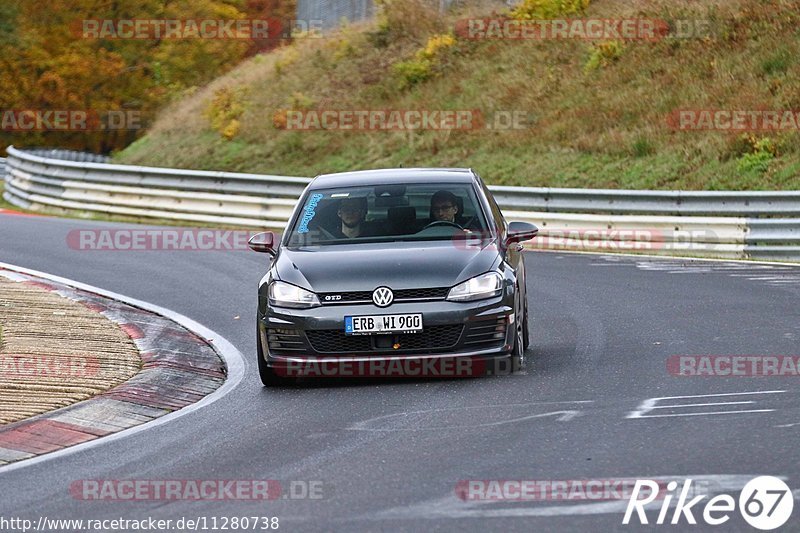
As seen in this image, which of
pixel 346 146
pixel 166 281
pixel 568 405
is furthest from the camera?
pixel 346 146

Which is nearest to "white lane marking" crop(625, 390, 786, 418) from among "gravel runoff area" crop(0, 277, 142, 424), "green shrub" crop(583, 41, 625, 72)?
"gravel runoff area" crop(0, 277, 142, 424)

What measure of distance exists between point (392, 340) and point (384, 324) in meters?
0.15

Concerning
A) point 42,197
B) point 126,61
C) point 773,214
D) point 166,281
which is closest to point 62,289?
point 166,281

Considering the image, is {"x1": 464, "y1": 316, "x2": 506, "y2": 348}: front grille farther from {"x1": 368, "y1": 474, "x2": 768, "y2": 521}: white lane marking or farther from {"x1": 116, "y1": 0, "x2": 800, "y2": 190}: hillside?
{"x1": 116, "y1": 0, "x2": 800, "y2": 190}: hillside

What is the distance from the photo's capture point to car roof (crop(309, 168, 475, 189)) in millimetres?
11641

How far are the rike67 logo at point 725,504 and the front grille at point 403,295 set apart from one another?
11.6 ft

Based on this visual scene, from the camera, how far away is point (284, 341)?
1030 cm

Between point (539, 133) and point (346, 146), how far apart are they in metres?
5.30

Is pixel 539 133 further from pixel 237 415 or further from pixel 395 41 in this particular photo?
pixel 237 415

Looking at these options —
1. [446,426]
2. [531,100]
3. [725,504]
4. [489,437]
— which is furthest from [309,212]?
[531,100]

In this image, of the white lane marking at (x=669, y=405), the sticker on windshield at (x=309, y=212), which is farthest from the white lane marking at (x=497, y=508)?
the sticker on windshield at (x=309, y=212)

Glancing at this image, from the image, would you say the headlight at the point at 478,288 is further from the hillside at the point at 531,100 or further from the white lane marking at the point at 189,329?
the hillside at the point at 531,100

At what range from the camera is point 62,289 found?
53.1 ft

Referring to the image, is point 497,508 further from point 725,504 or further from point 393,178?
point 393,178
